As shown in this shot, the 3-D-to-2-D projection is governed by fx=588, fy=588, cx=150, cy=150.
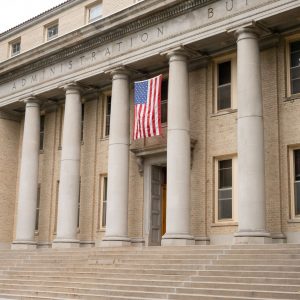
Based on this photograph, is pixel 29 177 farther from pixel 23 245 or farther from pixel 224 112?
pixel 224 112

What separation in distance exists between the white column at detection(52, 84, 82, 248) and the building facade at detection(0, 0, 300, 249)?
46 millimetres

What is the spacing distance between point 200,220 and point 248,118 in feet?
15.6

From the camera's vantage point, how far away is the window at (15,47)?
30.5 meters

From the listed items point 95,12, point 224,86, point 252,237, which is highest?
point 95,12

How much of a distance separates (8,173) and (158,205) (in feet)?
31.5

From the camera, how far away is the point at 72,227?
24484mm

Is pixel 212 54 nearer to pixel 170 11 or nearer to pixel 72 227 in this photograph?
pixel 170 11

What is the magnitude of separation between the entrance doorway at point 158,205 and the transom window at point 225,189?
357cm

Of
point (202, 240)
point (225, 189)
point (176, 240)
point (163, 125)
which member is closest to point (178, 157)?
point (225, 189)

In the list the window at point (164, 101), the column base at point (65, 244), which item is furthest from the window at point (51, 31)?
the column base at point (65, 244)

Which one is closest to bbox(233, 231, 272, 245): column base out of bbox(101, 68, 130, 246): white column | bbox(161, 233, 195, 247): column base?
bbox(161, 233, 195, 247): column base

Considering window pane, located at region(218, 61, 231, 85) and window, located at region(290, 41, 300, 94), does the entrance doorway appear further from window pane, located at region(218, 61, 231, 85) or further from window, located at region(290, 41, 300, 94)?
window, located at region(290, 41, 300, 94)

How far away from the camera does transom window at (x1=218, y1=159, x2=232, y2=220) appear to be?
68.9 ft

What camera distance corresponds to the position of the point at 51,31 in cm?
2869
